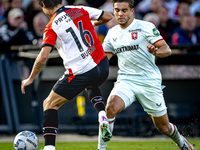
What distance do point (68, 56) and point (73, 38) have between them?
26 cm

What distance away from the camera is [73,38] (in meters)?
4.73

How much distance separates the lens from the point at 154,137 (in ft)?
28.1

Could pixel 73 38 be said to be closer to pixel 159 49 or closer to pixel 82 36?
pixel 82 36

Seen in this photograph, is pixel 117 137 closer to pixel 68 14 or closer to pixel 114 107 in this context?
pixel 114 107

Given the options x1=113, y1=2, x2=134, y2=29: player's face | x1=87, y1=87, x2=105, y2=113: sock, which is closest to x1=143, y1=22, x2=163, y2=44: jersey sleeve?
x1=113, y1=2, x2=134, y2=29: player's face

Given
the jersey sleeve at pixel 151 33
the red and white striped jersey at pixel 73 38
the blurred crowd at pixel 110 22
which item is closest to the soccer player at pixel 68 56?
the red and white striped jersey at pixel 73 38

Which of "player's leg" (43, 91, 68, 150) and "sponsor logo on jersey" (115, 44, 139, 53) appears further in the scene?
"sponsor logo on jersey" (115, 44, 139, 53)

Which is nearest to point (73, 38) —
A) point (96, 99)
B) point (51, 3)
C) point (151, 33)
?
point (51, 3)

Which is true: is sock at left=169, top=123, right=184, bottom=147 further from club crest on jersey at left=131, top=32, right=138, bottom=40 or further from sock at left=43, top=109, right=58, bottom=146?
sock at left=43, top=109, right=58, bottom=146

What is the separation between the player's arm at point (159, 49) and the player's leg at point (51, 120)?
1395mm

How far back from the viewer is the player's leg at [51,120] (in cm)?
464

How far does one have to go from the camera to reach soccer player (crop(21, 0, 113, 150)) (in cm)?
464

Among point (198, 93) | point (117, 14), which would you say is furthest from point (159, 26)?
point (117, 14)

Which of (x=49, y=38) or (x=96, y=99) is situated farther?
(x=96, y=99)
